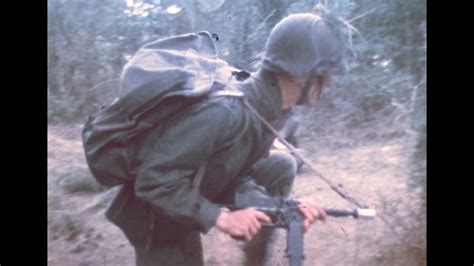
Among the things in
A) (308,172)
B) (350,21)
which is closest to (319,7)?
(350,21)

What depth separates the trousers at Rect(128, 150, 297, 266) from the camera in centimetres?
364

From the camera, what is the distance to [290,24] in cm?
361

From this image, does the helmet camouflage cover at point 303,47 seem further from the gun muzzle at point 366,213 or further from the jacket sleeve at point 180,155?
the gun muzzle at point 366,213

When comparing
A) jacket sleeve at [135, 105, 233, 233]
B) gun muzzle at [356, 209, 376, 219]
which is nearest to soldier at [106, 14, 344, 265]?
Answer: jacket sleeve at [135, 105, 233, 233]

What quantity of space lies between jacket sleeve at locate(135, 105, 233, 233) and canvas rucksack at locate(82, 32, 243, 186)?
0.30ft

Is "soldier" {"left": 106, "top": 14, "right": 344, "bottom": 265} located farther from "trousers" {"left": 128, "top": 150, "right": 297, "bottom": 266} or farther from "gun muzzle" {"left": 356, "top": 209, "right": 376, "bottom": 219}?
"gun muzzle" {"left": 356, "top": 209, "right": 376, "bottom": 219}

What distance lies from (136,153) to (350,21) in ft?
4.67

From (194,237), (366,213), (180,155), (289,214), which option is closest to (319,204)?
(289,214)

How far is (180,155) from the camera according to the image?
3455 mm

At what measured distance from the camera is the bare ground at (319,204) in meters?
3.69

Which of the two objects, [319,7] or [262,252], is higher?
[319,7]

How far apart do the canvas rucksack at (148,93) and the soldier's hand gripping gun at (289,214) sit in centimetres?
61

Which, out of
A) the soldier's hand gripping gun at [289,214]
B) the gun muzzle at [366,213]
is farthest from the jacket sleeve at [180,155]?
the gun muzzle at [366,213]
